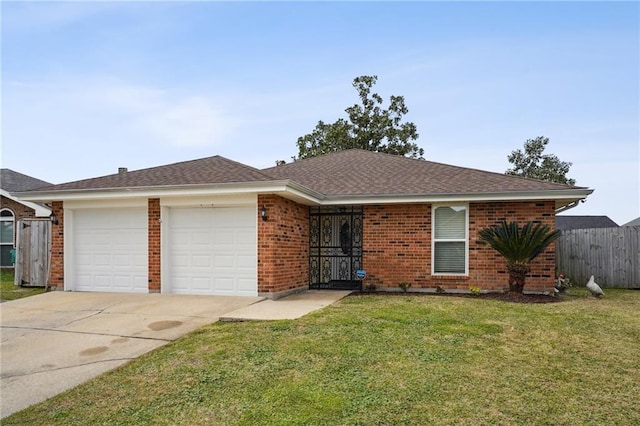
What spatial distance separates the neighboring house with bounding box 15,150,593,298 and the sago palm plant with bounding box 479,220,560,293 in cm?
75

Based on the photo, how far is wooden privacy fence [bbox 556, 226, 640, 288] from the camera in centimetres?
1357

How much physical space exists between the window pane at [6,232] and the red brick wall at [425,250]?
14.0 m

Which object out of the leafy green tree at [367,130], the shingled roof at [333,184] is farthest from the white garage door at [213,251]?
the leafy green tree at [367,130]

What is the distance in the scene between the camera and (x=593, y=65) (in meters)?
12.9

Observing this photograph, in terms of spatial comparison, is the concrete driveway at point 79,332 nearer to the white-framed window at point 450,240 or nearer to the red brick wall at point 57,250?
the red brick wall at point 57,250

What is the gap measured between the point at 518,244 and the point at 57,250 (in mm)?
11119

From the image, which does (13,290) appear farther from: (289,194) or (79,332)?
(289,194)

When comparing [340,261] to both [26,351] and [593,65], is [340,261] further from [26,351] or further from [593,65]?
[593,65]

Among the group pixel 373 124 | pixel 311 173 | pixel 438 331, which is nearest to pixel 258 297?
pixel 438 331

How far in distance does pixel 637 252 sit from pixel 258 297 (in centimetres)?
1139

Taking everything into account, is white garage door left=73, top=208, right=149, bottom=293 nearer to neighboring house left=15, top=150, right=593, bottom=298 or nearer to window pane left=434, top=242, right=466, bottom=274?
neighboring house left=15, top=150, right=593, bottom=298

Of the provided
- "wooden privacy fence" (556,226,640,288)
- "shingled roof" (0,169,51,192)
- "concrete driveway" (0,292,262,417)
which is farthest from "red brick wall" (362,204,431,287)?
"shingled roof" (0,169,51,192)

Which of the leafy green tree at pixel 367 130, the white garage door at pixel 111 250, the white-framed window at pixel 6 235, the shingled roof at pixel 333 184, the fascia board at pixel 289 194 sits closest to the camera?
the fascia board at pixel 289 194

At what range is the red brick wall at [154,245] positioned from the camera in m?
10.8
